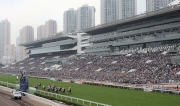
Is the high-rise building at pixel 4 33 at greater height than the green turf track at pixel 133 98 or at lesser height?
greater

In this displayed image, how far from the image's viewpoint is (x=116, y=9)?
9312 cm

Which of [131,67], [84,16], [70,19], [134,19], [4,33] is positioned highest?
[70,19]

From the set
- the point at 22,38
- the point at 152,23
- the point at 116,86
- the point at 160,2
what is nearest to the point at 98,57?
the point at 152,23

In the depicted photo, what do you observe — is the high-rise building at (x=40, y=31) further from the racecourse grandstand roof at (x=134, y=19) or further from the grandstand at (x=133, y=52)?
the racecourse grandstand roof at (x=134, y=19)

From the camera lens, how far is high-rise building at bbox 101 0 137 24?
86688mm

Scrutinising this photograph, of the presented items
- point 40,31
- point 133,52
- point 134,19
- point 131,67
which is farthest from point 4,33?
point 131,67

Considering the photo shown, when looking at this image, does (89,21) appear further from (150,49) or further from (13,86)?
(13,86)

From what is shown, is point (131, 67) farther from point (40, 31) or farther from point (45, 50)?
point (40, 31)

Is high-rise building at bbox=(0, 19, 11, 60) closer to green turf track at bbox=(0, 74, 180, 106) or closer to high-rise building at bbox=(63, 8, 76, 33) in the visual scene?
high-rise building at bbox=(63, 8, 76, 33)

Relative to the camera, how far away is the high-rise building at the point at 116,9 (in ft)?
284

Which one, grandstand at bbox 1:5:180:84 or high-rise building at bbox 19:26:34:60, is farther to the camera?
high-rise building at bbox 19:26:34:60

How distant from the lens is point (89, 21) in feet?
346

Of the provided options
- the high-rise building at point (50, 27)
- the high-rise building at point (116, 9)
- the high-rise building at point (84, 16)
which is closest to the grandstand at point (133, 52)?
the high-rise building at point (116, 9)

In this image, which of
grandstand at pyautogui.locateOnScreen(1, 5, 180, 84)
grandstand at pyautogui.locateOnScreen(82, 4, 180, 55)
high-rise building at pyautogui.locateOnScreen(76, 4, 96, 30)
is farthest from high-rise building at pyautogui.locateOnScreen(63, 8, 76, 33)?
grandstand at pyautogui.locateOnScreen(82, 4, 180, 55)
